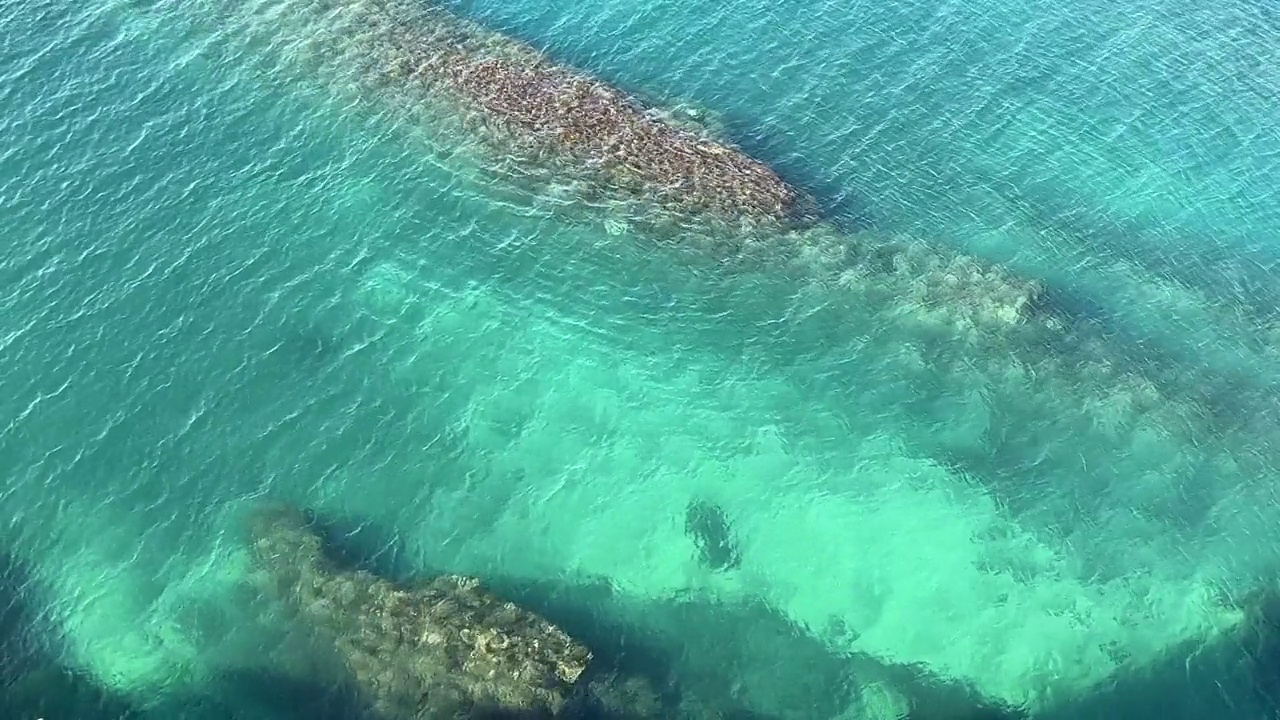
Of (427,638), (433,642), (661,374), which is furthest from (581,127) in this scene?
(433,642)

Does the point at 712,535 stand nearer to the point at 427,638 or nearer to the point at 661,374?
the point at 661,374

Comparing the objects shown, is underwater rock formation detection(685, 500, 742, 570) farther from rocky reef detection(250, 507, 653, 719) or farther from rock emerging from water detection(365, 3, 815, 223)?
rock emerging from water detection(365, 3, 815, 223)

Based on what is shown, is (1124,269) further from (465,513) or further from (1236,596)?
(465,513)

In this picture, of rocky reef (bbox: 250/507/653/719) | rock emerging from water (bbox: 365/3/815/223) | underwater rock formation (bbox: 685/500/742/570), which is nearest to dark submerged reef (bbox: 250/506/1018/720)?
rocky reef (bbox: 250/507/653/719)

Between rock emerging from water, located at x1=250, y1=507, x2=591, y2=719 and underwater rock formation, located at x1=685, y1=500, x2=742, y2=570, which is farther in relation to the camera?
underwater rock formation, located at x1=685, y1=500, x2=742, y2=570

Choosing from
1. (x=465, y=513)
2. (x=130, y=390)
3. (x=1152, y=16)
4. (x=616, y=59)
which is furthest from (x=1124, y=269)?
(x=130, y=390)

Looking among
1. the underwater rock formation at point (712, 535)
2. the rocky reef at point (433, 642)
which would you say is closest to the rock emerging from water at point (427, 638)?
the rocky reef at point (433, 642)
